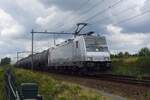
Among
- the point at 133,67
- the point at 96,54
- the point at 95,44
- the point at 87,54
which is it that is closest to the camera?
the point at 87,54

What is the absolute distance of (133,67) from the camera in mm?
40781

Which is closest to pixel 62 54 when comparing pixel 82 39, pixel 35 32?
pixel 82 39

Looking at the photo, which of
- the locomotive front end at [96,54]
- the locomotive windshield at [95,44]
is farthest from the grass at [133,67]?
the locomotive windshield at [95,44]

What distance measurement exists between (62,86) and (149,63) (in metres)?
18.5

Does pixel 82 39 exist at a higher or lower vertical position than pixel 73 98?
higher

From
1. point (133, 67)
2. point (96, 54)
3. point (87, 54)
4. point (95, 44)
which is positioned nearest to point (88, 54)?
point (87, 54)

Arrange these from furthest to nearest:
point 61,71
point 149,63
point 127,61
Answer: point 61,71 < point 127,61 < point 149,63

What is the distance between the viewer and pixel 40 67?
220 feet

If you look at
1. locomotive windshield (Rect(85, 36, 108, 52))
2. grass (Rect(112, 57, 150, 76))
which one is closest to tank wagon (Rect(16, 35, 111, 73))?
locomotive windshield (Rect(85, 36, 108, 52))

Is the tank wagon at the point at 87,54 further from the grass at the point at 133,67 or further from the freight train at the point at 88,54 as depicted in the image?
the grass at the point at 133,67

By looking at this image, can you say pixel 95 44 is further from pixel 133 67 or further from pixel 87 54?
pixel 133 67

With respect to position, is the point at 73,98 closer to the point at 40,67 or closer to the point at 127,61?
the point at 127,61

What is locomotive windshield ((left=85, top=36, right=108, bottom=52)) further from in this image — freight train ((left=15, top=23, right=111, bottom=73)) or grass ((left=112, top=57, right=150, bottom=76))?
grass ((left=112, top=57, right=150, bottom=76))

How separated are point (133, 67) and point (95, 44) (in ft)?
23.6
